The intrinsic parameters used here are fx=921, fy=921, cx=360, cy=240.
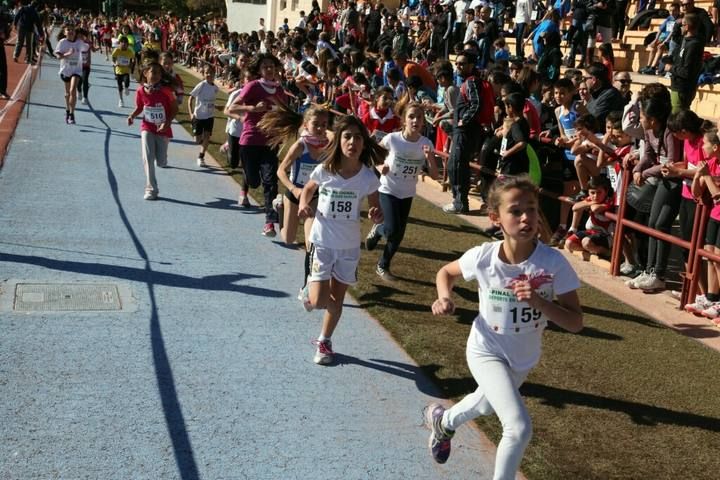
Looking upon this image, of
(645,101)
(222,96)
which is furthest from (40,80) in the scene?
(645,101)

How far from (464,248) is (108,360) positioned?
17.4 feet

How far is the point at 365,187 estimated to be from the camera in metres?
6.75

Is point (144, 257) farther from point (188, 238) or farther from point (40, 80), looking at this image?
point (40, 80)

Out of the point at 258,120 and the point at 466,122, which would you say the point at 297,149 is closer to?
the point at 258,120

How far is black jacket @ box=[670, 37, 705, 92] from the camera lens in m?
11.9

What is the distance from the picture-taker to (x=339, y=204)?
21.7 feet

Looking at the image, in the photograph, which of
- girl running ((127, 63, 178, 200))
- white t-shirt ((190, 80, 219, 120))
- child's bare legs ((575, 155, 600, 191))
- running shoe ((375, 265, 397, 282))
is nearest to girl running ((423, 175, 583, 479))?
running shoe ((375, 265, 397, 282))

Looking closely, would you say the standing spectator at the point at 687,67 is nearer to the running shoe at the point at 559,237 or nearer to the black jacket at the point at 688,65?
the black jacket at the point at 688,65

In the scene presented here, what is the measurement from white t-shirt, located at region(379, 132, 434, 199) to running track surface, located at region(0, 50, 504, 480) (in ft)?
4.15

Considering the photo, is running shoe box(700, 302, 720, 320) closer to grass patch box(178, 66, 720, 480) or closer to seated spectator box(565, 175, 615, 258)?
grass patch box(178, 66, 720, 480)

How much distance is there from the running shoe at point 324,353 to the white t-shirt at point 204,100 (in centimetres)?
911

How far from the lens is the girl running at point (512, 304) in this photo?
4379 millimetres

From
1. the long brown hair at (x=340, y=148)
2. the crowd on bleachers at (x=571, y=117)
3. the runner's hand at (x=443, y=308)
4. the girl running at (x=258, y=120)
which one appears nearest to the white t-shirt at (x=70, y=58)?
the crowd on bleachers at (x=571, y=117)

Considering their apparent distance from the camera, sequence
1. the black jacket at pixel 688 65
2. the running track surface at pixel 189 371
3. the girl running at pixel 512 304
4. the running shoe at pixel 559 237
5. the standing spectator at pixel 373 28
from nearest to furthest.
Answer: the girl running at pixel 512 304
the running track surface at pixel 189 371
the running shoe at pixel 559 237
the black jacket at pixel 688 65
the standing spectator at pixel 373 28
